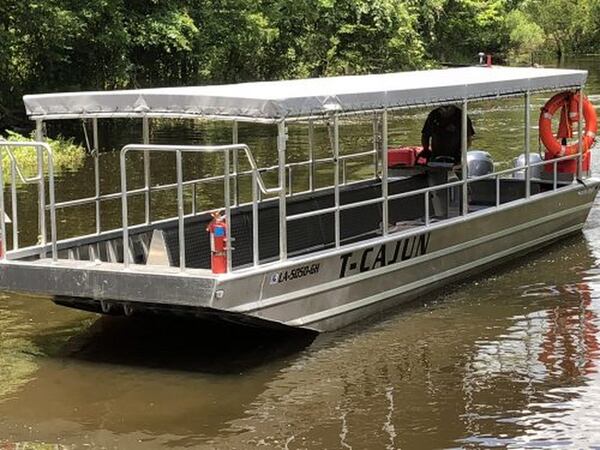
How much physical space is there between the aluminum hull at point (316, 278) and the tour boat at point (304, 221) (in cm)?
2

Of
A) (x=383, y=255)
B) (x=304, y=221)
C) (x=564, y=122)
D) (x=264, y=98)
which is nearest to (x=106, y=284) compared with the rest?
(x=264, y=98)

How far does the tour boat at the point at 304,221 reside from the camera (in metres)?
8.79

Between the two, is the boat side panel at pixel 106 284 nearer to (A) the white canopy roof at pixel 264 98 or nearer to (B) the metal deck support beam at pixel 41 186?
(B) the metal deck support beam at pixel 41 186

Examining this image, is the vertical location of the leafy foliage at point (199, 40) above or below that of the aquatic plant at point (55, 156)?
above

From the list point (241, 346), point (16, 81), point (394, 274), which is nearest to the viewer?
point (241, 346)

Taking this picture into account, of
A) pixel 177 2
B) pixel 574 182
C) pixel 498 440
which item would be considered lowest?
pixel 498 440

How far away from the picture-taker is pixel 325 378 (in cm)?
887

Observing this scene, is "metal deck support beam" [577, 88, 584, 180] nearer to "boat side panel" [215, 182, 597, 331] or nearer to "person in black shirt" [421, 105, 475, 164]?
"boat side panel" [215, 182, 597, 331]

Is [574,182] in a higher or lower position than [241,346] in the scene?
higher

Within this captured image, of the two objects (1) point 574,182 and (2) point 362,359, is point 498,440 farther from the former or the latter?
(1) point 574,182

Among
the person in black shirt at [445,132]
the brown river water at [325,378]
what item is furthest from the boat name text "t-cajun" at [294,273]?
the person in black shirt at [445,132]

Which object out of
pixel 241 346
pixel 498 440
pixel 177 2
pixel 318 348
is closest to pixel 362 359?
pixel 318 348

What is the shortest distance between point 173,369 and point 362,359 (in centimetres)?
170

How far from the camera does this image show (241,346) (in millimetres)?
9773
